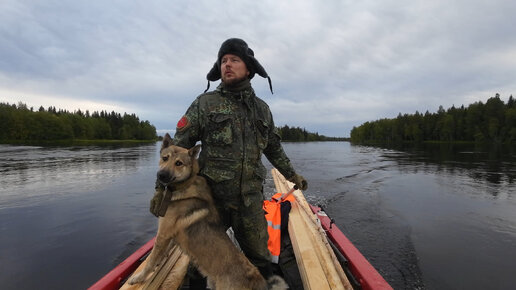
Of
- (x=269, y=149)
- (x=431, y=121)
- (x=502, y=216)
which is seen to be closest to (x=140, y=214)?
(x=269, y=149)

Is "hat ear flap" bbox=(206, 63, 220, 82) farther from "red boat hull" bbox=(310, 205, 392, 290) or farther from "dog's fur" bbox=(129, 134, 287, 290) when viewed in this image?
"red boat hull" bbox=(310, 205, 392, 290)

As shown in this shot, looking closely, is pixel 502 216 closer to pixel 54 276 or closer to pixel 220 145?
pixel 220 145

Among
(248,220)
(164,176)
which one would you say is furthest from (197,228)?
(164,176)

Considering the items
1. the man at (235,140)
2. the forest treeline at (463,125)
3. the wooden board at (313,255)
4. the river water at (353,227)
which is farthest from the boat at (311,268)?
the forest treeline at (463,125)

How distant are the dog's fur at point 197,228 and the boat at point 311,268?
53 centimetres

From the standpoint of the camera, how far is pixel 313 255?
5160mm

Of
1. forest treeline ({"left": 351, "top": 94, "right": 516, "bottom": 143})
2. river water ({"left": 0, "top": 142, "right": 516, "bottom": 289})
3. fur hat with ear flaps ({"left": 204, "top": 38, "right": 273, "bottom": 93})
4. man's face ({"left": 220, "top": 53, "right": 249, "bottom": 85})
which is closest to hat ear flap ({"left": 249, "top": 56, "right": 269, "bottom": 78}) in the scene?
fur hat with ear flaps ({"left": 204, "top": 38, "right": 273, "bottom": 93})

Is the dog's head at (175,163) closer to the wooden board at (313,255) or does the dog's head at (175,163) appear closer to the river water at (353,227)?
the wooden board at (313,255)

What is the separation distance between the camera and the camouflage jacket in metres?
3.36

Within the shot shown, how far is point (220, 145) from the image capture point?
3365mm

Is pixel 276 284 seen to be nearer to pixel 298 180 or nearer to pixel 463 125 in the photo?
pixel 298 180

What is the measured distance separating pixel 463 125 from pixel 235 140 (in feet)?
472

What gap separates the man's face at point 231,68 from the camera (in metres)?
3.49

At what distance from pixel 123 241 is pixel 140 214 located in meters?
2.91
